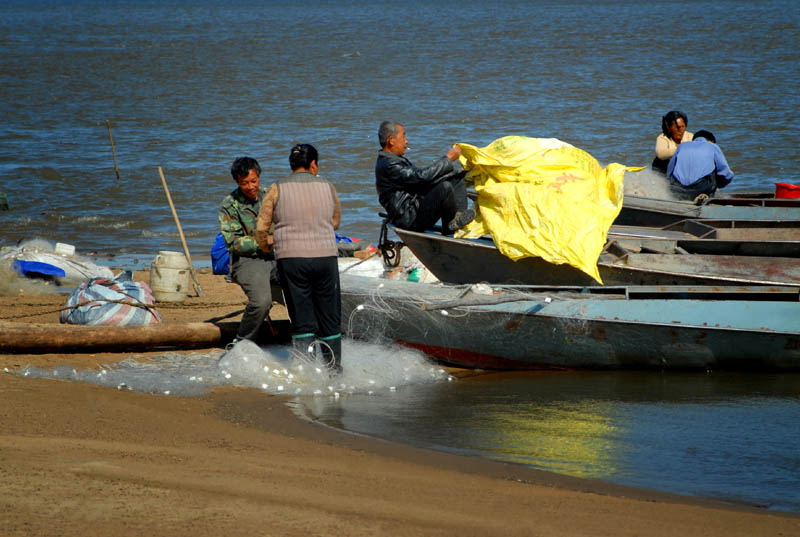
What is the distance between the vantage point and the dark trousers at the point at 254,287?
265 inches

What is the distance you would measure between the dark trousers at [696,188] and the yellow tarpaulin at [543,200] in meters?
2.60

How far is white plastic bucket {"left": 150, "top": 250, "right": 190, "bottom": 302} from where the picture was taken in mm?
8672

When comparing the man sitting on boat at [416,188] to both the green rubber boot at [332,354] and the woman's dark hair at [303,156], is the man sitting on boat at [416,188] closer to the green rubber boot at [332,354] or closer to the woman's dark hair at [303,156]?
the woman's dark hair at [303,156]

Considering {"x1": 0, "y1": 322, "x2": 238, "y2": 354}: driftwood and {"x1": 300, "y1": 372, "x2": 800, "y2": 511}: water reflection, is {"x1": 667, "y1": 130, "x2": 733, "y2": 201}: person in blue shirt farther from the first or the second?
{"x1": 0, "y1": 322, "x2": 238, "y2": 354}: driftwood

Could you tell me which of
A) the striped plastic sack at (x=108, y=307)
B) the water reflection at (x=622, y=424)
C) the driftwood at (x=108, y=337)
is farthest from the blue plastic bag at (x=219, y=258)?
the water reflection at (x=622, y=424)

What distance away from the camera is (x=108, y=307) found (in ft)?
24.2

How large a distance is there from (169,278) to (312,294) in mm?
2741

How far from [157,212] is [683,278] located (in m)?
10.4

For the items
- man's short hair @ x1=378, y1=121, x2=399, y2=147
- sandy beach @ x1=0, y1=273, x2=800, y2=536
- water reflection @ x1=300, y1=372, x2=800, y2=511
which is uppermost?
man's short hair @ x1=378, y1=121, x2=399, y2=147

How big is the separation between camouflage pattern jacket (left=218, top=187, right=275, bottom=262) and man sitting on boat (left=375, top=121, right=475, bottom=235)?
3.85ft

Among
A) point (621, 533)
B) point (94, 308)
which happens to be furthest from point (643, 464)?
point (94, 308)

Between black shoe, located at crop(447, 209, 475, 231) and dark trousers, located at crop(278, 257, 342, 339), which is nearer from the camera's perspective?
dark trousers, located at crop(278, 257, 342, 339)

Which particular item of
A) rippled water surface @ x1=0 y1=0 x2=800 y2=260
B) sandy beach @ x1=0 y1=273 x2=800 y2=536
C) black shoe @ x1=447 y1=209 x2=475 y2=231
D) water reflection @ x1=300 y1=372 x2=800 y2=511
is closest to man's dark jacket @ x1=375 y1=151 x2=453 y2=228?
black shoe @ x1=447 y1=209 x2=475 y2=231

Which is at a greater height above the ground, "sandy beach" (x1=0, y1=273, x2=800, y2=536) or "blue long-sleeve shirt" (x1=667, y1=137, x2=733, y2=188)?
"blue long-sleeve shirt" (x1=667, y1=137, x2=733, y2=188)
